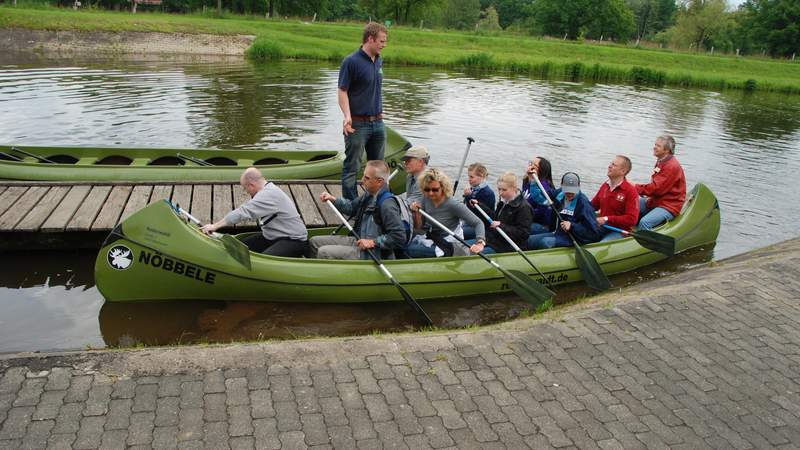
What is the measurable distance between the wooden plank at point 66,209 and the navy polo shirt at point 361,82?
383cm

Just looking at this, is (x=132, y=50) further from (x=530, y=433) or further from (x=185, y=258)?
(x=530, y=433)

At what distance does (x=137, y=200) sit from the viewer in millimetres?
8352

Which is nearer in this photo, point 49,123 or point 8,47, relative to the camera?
point 49,123

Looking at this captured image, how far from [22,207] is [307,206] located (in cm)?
368

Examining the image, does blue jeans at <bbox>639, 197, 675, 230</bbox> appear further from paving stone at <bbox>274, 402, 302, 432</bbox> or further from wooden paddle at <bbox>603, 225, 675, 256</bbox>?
paving stone at <bbox>274, 402, 302, 432</bbox>

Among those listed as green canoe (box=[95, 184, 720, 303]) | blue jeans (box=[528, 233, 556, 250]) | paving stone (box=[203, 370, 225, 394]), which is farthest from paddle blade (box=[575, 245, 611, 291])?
paving stone (box=[203, 370, 225, 394])

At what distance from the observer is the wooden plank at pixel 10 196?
25.4ft

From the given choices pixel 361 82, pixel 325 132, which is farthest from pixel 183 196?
pixel 325 132

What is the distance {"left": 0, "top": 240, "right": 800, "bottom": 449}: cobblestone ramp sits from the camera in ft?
12.4

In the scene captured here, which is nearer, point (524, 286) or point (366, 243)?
point (366, 243)

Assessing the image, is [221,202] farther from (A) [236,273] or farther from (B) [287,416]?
(B) [287,416]

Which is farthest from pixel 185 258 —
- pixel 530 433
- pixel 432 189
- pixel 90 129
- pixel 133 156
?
pixel 90 129

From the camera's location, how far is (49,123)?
15023mm

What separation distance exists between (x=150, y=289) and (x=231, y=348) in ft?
7.09
